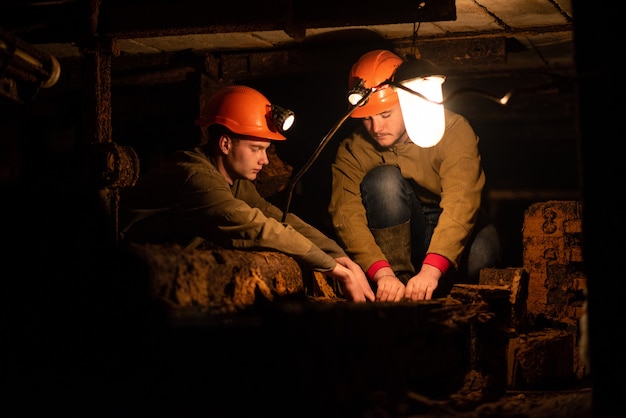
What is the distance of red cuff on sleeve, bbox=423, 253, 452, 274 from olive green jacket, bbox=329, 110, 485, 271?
3 cm

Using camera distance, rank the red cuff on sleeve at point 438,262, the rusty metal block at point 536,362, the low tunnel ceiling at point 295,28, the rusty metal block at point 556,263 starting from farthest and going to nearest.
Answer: the rusty metal block at point 556,263 < the red cuff on sleeve at point 438,262 < the low tunnel ceiling at point 295,28 < the rusty metal block at point 536,362

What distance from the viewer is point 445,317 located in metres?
3.65

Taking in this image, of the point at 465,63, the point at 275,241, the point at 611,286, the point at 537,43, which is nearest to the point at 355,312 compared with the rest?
the point at 611,286

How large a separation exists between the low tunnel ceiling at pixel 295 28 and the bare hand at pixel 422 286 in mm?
1718

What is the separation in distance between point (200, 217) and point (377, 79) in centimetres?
182

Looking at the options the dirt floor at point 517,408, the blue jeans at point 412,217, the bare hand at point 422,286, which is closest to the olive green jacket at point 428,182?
the blue jeans at point 412,217

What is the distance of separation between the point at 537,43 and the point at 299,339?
4276 millimetres

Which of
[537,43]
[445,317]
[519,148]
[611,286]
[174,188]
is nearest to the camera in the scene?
[611,286]

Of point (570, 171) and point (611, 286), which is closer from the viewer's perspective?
point (611, 286)

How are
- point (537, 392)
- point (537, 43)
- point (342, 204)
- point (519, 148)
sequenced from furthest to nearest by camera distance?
point (519, 148), point (537, 43), point (342, 204), point (537, 392)

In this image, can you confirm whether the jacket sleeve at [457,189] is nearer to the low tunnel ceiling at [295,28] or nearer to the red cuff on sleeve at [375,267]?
the red cuff on sleeve at [375,267]

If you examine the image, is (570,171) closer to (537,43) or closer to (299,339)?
(537,43)

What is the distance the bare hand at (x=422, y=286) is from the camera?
15.2ft

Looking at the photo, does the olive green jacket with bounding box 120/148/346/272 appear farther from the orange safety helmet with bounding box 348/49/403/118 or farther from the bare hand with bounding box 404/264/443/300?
the orange safety helmet with bounding box 348/49/403/118
